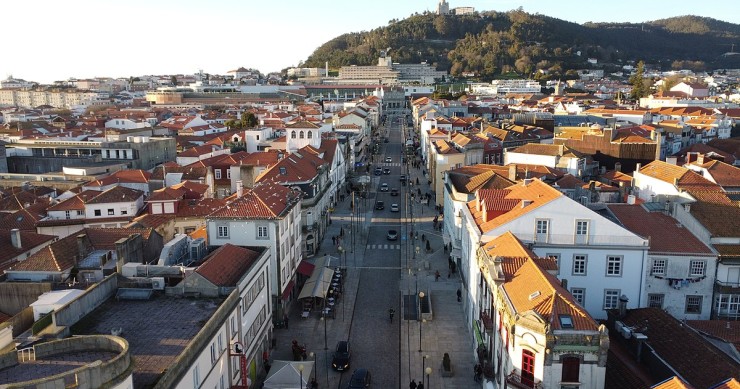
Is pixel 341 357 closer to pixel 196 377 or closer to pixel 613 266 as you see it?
pixel 196 377

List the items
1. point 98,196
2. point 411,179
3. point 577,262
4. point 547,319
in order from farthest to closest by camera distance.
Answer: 1. point 411,179
2. point 98,196
3. point 577,262
4. point 547,319

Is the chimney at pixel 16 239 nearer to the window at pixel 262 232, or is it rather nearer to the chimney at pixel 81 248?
the chimney at pixel 81 248

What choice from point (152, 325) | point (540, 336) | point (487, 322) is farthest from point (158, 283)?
point (540, 336)

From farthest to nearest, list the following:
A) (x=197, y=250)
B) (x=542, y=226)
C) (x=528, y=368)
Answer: (x=197, y=250), (x=542, y=226), (x=528, y=368)

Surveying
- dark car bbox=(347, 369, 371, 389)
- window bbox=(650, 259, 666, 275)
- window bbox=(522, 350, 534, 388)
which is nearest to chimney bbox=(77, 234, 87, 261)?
dark car bbox=(347, 369, 371, 389)

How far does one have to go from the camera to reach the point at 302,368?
85.9ft

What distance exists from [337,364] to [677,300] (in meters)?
18.0

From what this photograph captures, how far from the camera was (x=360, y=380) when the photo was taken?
27.5 metres

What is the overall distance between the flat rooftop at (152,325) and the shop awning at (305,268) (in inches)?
620

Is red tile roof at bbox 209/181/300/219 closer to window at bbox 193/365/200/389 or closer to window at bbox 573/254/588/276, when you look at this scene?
window at bbox 193/365/200/389

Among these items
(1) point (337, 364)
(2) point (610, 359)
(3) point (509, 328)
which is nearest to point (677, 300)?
(2) point (610, 359)

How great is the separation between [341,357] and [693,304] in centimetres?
1867

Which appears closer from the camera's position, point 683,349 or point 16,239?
point 683,349

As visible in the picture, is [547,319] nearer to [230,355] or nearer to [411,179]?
[230,355]
